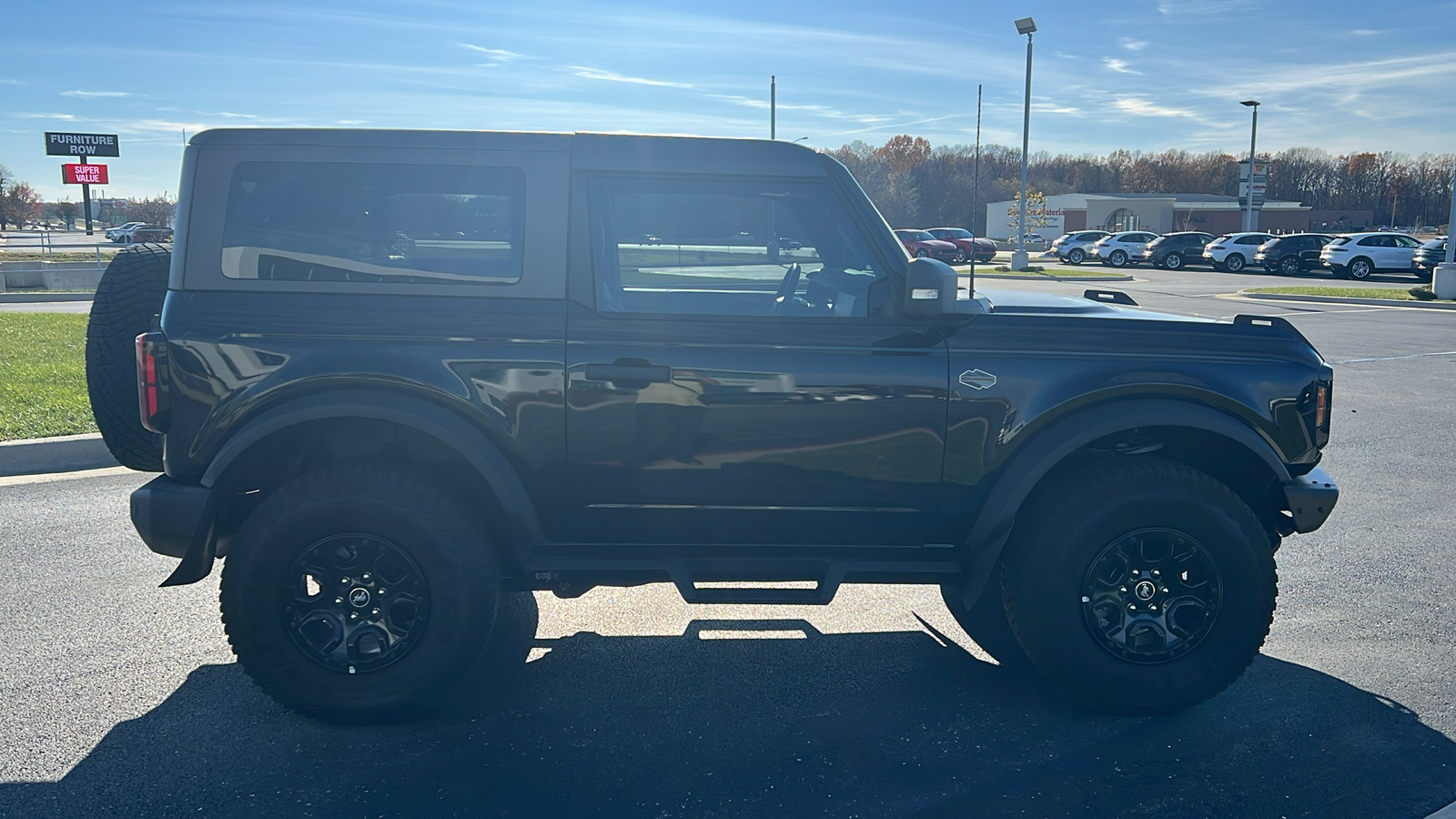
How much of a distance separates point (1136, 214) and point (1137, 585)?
83.7 meters

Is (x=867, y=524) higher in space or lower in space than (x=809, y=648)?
higher

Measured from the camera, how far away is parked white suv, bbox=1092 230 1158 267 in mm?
44812

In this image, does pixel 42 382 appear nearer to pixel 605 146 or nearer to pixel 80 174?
pixel 605 146

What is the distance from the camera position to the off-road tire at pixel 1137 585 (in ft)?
12.2

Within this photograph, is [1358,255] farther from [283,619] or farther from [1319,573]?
[283,619]

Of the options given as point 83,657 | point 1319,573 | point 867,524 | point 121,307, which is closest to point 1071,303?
point 867,524

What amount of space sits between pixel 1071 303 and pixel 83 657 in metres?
4.43

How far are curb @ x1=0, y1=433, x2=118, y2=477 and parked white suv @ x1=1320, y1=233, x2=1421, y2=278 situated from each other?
123 ft

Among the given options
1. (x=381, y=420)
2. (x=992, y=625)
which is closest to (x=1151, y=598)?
(x=992, y=625)

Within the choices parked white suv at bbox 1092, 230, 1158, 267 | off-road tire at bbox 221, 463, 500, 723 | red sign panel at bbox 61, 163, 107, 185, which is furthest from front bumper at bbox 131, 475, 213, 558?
red sign panel at bbox 61, 163, 107, 185

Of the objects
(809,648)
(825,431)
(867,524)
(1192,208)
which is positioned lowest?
(809,648)

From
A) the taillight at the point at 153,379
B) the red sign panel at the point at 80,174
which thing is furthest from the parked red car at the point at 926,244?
the red sign panel at the point at 80,174

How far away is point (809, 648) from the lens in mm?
4477

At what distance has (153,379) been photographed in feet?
11.7
